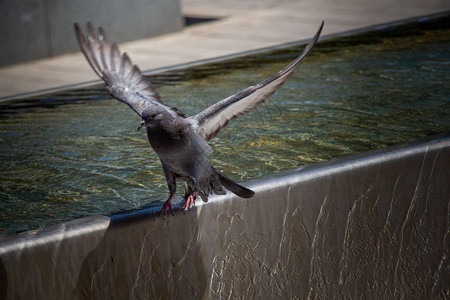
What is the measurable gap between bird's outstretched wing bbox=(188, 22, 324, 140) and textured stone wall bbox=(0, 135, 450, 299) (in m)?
0.35

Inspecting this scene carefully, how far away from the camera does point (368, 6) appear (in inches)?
433

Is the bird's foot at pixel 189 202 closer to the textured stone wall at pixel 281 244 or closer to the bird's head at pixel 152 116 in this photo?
the textured stone wall at pixel 281 244

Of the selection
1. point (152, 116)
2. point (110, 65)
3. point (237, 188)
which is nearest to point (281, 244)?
point (237, 188)

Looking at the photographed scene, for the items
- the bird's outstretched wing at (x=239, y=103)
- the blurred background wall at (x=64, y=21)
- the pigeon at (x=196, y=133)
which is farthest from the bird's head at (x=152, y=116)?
the blurred background wall at (x=64, y=21)

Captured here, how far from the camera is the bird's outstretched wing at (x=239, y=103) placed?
3392 mm

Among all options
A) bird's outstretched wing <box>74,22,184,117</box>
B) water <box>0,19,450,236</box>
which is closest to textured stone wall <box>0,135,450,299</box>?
water <box>0,19,450,236</box>

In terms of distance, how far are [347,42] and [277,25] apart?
205 centimetres

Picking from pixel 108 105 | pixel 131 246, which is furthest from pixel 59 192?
pixel 108 105

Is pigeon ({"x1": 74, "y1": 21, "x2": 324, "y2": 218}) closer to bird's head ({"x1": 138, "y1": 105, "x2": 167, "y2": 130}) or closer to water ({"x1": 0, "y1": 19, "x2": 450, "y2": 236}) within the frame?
bird's head ({"x1": 138, "y1": 105, "x2": 167, "y2": 130})

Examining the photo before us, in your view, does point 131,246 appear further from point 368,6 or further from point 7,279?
point 368,6

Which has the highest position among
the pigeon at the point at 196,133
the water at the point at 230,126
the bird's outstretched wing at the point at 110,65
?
the bird's outstretched wing at the point at 110,65

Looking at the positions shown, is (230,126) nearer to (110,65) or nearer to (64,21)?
(110,65)

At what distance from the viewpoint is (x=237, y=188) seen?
3471 mm

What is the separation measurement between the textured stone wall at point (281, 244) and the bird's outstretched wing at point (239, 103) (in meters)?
0.35
